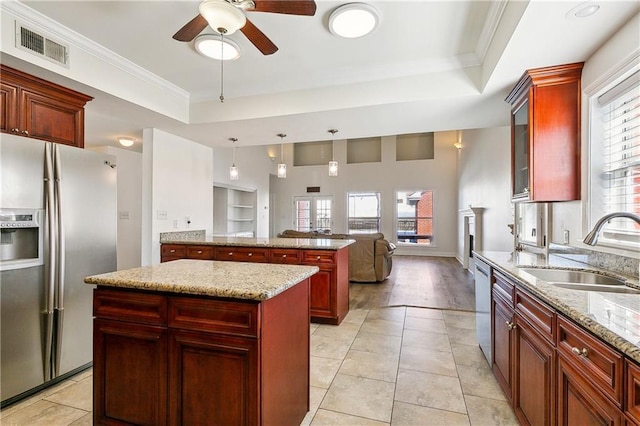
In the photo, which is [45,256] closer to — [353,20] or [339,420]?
[339,420]

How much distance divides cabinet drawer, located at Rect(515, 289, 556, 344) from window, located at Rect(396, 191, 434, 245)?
787 centimetres

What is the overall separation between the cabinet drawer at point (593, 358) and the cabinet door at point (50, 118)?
11.5ft

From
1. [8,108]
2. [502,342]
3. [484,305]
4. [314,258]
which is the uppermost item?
[8,108]

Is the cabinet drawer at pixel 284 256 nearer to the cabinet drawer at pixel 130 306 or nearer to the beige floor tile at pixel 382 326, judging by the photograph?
the beige floor tile at pixel 382 326

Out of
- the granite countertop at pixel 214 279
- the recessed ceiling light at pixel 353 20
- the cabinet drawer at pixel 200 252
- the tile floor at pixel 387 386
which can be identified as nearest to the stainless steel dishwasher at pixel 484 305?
the tile floor at pixel 387 386

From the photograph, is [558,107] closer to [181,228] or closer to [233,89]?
[233,89]

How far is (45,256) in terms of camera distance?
215cm

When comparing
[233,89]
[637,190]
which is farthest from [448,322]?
[233,89]

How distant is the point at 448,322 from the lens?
11.2 ft

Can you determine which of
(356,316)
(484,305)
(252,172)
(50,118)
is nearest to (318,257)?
(356,316)

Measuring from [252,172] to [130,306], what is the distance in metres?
7.01

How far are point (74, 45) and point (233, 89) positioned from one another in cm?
135

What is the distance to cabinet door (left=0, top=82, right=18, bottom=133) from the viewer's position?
7.00ft

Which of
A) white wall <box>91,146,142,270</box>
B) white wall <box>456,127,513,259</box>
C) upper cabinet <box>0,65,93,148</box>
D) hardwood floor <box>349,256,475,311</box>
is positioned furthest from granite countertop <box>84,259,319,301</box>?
white wall <box>91,146,142,270</box>
